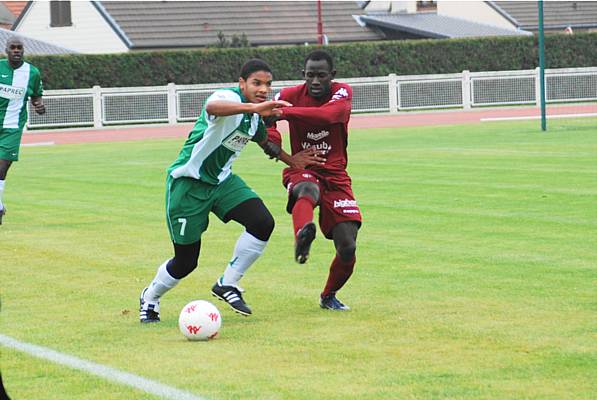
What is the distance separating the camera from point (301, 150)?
9.55 m

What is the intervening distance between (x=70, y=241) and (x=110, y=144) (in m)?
20.7

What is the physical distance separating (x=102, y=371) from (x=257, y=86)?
2381 mm

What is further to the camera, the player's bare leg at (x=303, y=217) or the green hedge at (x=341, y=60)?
the green hedge at (x=341, y=60)

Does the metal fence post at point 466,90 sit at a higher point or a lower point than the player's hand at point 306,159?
lower

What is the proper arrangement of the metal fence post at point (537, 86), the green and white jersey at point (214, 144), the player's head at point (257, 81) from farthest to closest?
the metal fence post at point (537, 86) < the green and white jersey at point (214, 144) < the player's head at point (257, 81)

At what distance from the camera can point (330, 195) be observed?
9492mm

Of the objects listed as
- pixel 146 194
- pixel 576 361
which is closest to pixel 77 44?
pixel 146 194

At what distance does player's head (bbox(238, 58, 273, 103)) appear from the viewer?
28.8 feet

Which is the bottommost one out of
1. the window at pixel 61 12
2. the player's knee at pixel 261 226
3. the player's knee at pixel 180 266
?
the player's knee at pixel 180 266

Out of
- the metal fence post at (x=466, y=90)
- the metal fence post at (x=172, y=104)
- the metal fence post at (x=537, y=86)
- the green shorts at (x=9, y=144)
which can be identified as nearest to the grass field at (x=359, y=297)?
the green shorts at (x=9, y=144)

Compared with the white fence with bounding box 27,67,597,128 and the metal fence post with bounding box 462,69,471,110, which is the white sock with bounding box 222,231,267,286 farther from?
the metal fence post with bounding box 462,69,471,110

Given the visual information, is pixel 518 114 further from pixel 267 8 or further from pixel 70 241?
pixel 70 241

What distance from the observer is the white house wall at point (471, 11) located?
68.5 meters

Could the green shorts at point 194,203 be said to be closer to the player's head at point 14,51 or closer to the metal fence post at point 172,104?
the player's head at point 14,51
